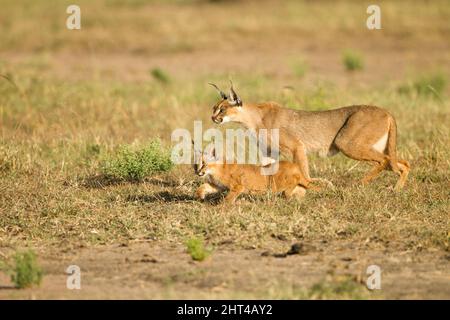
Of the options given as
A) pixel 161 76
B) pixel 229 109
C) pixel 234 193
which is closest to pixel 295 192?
pixel 234 193

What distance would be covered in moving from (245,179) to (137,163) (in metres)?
1.53

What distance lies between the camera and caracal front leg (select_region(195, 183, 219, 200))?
9.34 metres

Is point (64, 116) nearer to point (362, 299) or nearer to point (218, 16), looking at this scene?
point (362, 299)

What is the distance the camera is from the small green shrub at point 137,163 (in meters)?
10.3

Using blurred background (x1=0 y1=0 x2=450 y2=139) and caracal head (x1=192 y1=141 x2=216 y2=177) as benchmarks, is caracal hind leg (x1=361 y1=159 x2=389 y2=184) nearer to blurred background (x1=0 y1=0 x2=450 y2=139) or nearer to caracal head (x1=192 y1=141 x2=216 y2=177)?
caracal head (x1=192 y1=141 x2=216 y2=177)

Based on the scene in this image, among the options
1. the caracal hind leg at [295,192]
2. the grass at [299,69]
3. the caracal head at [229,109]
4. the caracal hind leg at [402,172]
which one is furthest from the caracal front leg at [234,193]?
the grass at [299,69]

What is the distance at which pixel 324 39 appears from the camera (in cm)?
2372

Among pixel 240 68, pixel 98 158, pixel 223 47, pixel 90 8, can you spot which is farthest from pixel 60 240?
pixel 90 8

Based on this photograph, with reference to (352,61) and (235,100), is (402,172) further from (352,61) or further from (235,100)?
(352,61)

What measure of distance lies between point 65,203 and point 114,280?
2.28 meters

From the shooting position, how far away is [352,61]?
19.7 metres

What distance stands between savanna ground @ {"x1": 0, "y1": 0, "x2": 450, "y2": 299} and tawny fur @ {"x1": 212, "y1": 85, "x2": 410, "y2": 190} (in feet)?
1.18

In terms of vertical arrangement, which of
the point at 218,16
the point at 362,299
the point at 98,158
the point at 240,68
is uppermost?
the point at 218,16

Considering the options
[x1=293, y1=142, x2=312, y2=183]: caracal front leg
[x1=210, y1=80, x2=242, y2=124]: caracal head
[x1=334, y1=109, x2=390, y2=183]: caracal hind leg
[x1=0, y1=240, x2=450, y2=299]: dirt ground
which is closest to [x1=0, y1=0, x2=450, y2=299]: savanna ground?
[x1=0, y1=240, x2=450, y2=299]: dirt ground
